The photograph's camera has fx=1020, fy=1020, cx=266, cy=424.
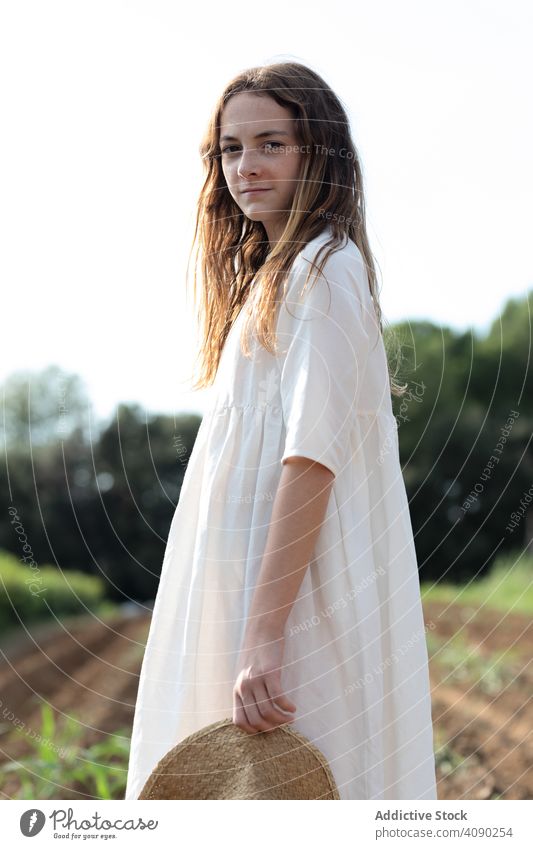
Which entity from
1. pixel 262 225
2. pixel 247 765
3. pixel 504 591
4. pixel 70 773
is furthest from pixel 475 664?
pixel 504 591

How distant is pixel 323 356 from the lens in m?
1.44

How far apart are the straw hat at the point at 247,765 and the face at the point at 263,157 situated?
0.77 meters

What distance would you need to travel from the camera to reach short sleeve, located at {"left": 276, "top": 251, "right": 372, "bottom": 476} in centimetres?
141

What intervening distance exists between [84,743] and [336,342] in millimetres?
3589

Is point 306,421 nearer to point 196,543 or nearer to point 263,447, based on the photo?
point 263,447

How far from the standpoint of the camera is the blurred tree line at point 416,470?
12.1 m

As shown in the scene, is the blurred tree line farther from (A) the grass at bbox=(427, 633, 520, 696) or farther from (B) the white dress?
(B) the white dress

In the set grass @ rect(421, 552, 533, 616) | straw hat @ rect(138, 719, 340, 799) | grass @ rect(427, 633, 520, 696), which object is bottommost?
grass @ rect(421, 552, 533, 616)

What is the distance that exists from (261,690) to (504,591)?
1080 cm

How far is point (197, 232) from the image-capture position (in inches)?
71.1

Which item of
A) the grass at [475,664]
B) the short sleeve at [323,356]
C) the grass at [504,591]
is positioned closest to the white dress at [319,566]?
the short sleeve at [323,356]

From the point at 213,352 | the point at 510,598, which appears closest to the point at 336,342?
the point at 213,352

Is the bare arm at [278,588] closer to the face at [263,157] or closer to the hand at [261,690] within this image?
the hand at [261,690]

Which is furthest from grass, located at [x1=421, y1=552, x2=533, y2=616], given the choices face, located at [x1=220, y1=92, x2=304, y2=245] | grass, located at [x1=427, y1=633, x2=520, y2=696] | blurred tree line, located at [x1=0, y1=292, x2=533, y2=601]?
face, located at [x1=220, y1=92, x2=304, y2=245]
